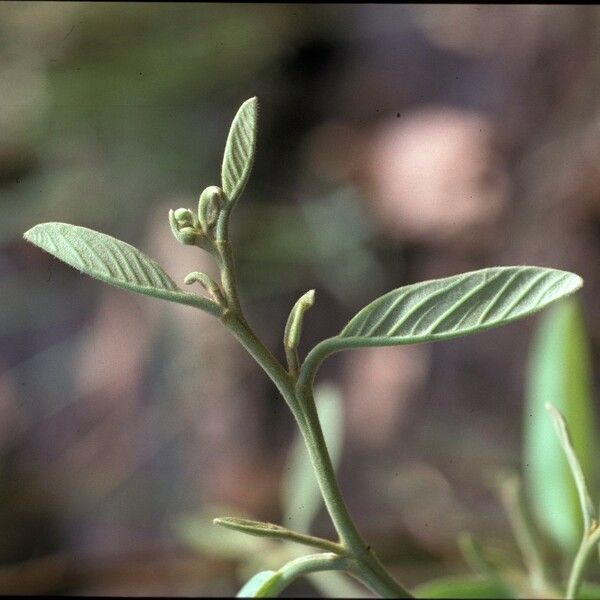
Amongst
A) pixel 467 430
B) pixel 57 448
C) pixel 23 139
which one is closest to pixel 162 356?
pixel 57 448

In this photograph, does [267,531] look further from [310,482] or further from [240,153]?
[310,482]

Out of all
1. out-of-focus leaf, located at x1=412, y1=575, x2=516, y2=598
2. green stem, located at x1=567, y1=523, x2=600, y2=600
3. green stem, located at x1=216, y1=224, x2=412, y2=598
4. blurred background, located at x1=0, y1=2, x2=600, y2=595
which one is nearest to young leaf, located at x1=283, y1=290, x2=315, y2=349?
green stem, located at x1=216, y1=224, x2=412, y2=598

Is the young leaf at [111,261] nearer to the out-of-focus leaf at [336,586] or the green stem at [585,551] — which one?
the green stem at [585,551]

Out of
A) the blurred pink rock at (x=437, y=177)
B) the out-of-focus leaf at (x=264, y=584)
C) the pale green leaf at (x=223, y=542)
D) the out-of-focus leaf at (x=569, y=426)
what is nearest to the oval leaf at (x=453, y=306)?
the out-of-focus leaf at (x=264, y=584)

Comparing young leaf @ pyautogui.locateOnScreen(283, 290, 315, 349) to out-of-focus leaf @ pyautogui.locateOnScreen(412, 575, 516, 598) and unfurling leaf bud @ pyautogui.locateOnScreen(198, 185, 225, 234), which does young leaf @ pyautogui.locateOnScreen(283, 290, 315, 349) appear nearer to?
unfurling leaf bud @ pyautogui.locateOnScreen(198, 185, 225, 234)

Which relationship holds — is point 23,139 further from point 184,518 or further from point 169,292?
point 169,292

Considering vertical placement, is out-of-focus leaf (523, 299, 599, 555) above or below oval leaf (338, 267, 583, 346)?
below
